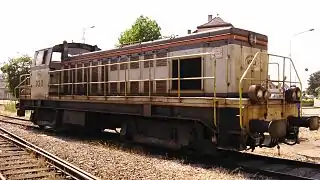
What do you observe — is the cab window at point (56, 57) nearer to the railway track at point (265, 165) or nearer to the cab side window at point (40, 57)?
the cab side window at point (40, 57)

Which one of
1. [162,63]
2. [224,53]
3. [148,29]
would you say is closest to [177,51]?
[162,63]

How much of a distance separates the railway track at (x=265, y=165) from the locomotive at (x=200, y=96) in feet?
1.38

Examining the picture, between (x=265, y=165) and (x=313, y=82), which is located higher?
(x=313, y=82)

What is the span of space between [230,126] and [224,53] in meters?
1.87

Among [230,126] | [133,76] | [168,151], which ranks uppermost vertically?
[133,76]

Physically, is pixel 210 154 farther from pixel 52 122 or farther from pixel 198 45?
pixel 52 122

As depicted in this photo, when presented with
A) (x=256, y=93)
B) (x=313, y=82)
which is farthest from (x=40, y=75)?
(x=313, y=82)

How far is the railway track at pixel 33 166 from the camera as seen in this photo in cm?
630

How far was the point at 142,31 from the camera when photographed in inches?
1252

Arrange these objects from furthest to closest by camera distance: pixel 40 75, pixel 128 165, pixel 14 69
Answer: pixel 14 69 < pixel 40 75 < pixel 128 165

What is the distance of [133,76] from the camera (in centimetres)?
1030

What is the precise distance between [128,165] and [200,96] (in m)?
2.61

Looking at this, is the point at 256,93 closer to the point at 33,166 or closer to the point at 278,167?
the point at 278,167

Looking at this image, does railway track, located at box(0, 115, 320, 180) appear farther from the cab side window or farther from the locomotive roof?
the cab side window
